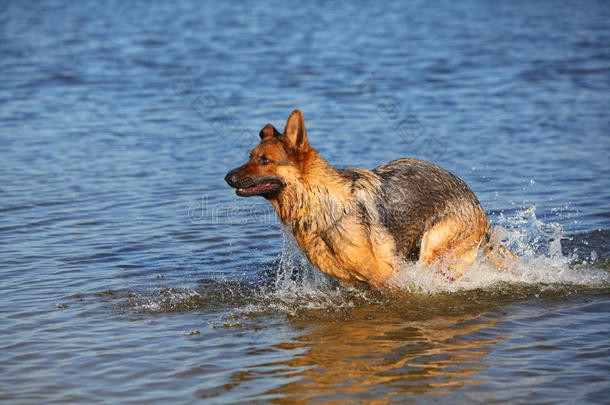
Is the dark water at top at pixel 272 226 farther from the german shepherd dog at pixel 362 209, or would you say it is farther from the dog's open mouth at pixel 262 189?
the dog's open mouth at pixel 262 189

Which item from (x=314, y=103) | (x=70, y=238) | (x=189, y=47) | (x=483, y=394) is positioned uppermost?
(x=189, y=47)

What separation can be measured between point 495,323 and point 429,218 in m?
1.22

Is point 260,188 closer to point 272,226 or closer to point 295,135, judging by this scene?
point 295,135

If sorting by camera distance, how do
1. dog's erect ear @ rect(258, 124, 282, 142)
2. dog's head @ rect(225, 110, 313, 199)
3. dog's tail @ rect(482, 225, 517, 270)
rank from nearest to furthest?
dog's head @ rect(225, 110, 313, 199) → dog's erect ear @ rect(258, 124, 282, 142) → dog's tail @ rect(482, 225, 517, 270)

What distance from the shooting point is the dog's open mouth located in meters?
6.99

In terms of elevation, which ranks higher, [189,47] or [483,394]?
[189,47]

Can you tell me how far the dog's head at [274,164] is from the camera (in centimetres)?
696

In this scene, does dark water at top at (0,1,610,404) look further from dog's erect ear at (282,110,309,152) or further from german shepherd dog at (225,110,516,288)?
dog's erect ear at (282,110,309,152)

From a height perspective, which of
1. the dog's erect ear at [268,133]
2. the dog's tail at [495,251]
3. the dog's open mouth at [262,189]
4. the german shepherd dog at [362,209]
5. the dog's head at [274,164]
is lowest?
the dog's tail at [495,251]

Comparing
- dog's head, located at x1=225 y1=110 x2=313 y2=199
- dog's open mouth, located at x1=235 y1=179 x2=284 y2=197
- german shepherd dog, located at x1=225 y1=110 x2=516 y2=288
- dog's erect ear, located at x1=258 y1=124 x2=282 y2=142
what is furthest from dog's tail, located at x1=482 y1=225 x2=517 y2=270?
dog's erect ear, located at x1=258 y1=124 x2=282 y2=142

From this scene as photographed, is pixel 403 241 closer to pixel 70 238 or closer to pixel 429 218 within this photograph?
pixel 429 218

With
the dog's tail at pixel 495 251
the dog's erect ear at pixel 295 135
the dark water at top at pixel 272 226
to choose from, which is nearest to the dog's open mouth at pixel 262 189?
the dog's erect ear at pixel 295 135

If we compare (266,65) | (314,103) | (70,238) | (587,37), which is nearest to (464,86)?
(314,103)

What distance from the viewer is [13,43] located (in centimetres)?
2636
